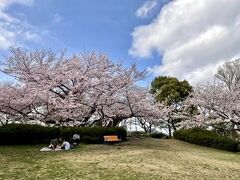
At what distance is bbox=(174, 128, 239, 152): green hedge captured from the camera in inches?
779

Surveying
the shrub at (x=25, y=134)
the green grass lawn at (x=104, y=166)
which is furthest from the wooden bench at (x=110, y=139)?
the green grass lawn at (x=104, y=166)

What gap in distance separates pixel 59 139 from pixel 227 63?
75.8 ft

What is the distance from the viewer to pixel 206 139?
20.9m

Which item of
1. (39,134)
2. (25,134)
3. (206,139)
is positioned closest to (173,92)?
(206,139)

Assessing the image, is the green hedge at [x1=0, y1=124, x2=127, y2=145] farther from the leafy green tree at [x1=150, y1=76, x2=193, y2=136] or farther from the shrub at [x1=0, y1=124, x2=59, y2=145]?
the leafy green tree at [x1=150, y1=76, x2=193, y2=136]

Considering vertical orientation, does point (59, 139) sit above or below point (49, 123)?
below

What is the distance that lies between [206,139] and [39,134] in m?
10.7

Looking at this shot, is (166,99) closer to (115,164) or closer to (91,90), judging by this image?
(91,90)

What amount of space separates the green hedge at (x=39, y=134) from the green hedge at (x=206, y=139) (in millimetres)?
6802

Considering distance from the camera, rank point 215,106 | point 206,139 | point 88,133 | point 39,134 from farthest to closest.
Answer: point 215,106, point 206,139, point 88,133, point 39,134

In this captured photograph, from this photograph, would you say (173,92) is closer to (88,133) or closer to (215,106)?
(215,106)

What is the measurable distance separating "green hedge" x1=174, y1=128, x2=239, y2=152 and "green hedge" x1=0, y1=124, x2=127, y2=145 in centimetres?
680

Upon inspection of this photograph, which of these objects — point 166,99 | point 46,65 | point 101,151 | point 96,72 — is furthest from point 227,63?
point 101,151

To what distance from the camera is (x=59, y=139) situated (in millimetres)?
16750
